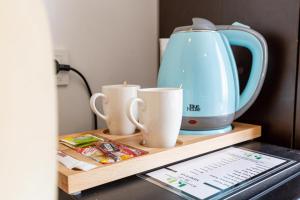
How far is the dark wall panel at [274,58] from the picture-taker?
0.71m

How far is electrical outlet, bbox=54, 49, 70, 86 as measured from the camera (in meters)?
0.79

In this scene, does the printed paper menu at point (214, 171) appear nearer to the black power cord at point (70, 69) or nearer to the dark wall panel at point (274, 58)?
the dark wall panel at point (274, 58)

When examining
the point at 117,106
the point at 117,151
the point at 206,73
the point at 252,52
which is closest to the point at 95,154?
the point at 117,151

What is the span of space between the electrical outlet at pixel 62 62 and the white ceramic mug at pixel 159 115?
1.01 ft

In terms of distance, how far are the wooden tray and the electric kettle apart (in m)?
0.03

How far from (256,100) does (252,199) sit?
353 millimetres

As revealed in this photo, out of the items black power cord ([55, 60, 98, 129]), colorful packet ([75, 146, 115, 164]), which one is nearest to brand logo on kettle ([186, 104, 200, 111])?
colorful packet ([75, 146, 115, 164])

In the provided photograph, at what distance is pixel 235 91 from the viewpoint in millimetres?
704

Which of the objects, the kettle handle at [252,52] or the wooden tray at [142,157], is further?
the kettle handle at [252,52]

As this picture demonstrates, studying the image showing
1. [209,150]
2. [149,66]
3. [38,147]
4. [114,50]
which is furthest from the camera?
[149,66]

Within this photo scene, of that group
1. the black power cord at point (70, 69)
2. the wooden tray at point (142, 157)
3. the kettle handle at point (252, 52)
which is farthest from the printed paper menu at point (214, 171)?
the black power cord at point (70, 69)

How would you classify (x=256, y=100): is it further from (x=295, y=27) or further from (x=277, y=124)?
(x=295, y=27)

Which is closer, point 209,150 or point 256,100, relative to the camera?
point 209,150

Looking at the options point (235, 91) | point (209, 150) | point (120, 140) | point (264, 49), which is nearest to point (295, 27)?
point (264, 49)
